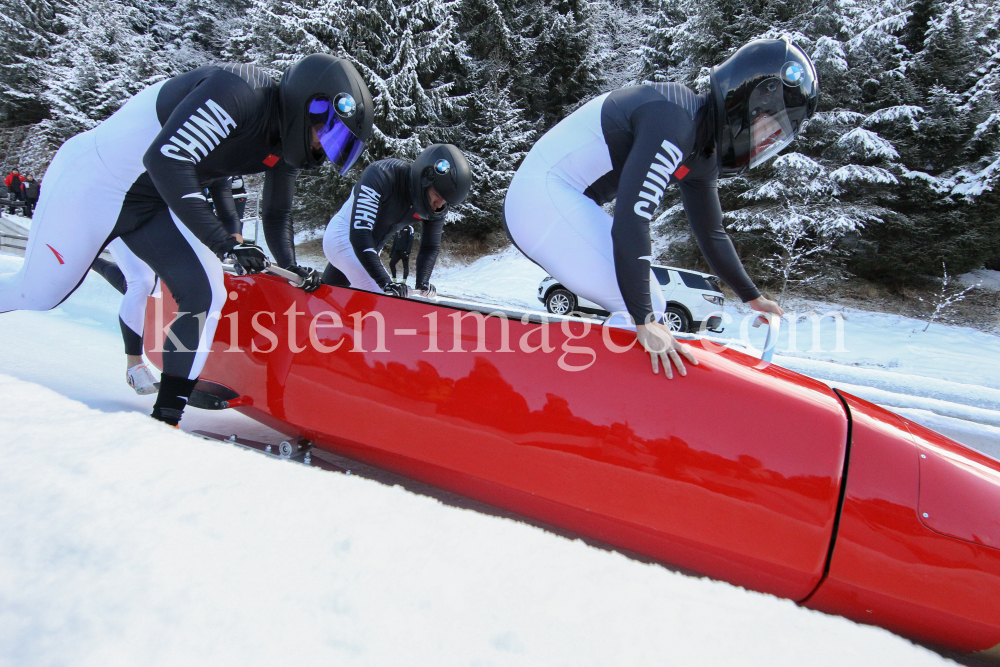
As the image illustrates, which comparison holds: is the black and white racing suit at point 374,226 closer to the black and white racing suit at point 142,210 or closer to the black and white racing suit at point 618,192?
the black and white racing suit at point 142,210

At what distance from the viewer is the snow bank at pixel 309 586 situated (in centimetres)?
60

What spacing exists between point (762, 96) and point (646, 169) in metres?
0.42

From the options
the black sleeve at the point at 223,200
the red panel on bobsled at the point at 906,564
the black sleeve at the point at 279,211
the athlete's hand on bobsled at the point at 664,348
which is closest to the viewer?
the red panel on bobsled at the point at 906,564

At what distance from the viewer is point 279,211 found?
2.32 metres

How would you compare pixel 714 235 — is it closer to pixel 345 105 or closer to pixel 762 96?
pixel 762 96

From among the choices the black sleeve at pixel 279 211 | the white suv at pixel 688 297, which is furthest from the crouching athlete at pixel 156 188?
the white suv at pixel 688 297

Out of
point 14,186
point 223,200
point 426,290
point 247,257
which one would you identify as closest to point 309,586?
point 247,257

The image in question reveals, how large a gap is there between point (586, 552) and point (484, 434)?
555 mm

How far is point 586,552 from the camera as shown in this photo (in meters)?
0.91

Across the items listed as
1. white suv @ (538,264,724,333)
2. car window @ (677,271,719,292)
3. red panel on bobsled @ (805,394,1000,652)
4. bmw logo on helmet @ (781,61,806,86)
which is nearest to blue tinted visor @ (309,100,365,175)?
bmw logo on helmet @ (781,61,806,86)

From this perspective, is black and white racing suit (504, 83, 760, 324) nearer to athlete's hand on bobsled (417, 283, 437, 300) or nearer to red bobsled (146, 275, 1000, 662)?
red bobsled (146, 275, 1000, 662)

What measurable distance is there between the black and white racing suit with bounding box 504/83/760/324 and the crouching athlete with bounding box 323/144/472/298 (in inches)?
41.6

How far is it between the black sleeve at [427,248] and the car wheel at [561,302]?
480 centimetres

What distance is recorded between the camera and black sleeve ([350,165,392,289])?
2.76 meters
